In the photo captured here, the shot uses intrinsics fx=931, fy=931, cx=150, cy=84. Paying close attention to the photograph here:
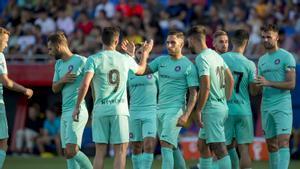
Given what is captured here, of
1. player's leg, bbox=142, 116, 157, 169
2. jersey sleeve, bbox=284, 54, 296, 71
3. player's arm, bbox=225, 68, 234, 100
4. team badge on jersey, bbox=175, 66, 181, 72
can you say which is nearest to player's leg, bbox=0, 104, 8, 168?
player's leg, bbox=142, 116, 157, 169

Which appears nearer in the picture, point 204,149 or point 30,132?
point 204,149

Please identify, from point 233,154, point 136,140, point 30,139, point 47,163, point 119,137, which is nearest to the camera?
point 119,137

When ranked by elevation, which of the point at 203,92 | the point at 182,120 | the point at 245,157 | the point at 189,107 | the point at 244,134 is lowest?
the point at 245,157

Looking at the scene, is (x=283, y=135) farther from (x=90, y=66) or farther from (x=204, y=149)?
(x=90, y=66)

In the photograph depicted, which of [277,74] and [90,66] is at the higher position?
[90,66]

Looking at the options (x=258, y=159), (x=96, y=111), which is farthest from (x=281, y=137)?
(x=258, y=159)

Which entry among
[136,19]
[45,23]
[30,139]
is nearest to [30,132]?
[30,139]

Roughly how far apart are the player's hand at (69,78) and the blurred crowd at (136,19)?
33.8 feet

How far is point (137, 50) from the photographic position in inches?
676

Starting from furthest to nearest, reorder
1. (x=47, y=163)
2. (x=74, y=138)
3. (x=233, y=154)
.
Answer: (x=47, y=163) → (x=233, y=154) → (x=74, y=138)

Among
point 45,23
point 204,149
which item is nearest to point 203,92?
point 204,149

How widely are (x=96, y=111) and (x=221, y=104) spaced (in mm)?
1995

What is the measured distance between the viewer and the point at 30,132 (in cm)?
2606

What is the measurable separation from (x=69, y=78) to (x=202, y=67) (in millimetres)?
2136
